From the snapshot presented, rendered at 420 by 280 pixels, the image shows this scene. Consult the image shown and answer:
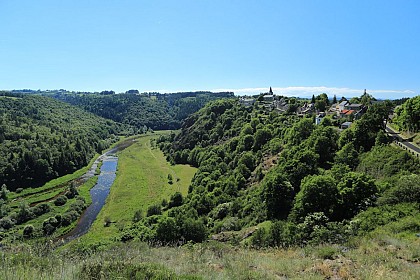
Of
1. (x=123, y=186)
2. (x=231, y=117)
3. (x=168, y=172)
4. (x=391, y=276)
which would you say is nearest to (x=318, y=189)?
(x=391, y=276)

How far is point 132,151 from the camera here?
105688 mm

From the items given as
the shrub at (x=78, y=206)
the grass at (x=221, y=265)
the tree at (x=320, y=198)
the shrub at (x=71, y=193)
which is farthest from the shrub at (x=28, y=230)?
the grass at (x=221, y=265)

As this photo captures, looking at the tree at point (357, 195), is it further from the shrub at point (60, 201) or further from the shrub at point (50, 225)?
the shrub at point (60, 201)

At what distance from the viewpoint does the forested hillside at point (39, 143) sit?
2766 inches

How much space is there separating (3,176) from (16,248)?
71351 millimetres

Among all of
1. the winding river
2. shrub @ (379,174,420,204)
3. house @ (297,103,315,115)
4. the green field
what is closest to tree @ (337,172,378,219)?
shrub @ (379,174,420,204)

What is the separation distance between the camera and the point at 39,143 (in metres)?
86.1

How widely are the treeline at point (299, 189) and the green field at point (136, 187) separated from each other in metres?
4.74

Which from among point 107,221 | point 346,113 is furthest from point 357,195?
point 346,113

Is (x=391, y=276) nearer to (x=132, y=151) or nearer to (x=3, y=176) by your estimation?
(x=3, y=176)

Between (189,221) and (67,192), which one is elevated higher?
(189,221)

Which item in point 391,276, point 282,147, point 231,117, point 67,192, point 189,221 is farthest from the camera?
point 231,117

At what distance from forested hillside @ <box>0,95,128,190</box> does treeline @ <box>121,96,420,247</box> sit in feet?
134

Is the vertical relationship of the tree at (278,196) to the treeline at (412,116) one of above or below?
below
